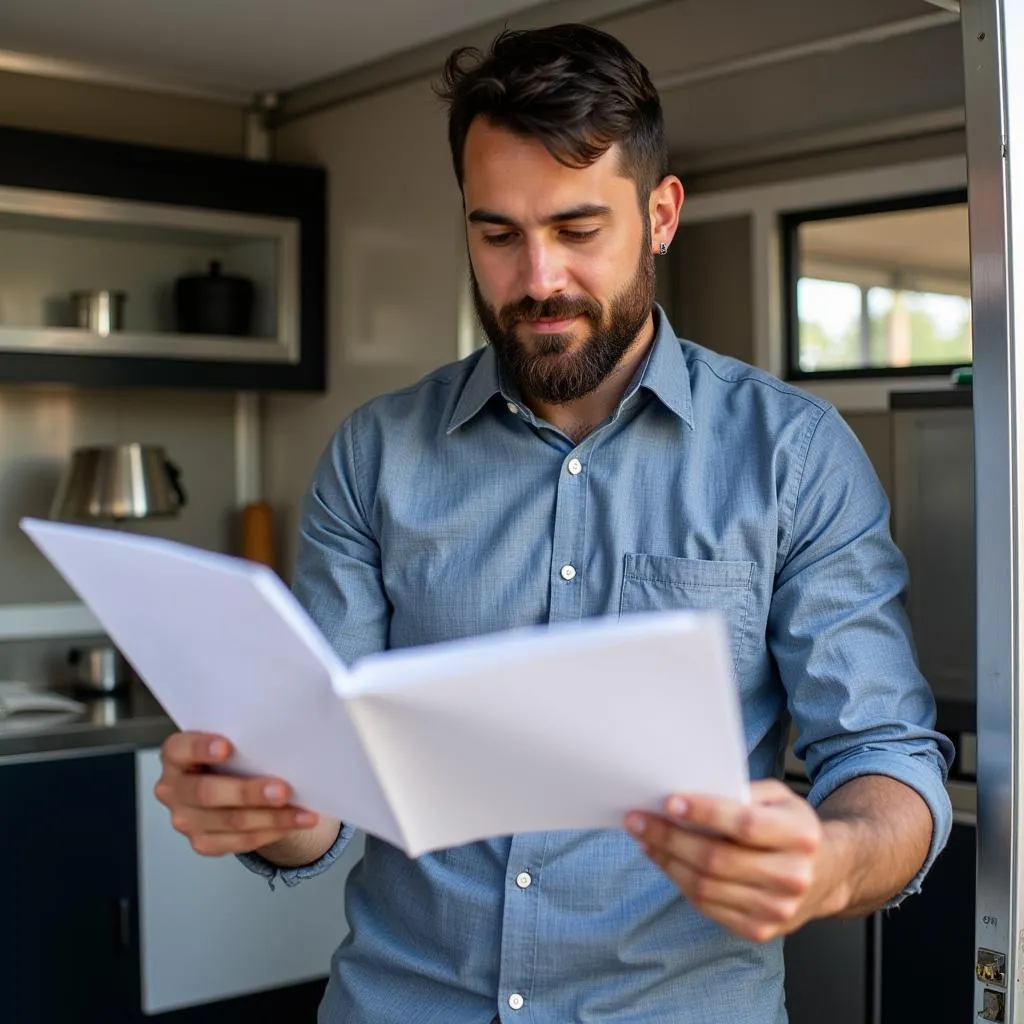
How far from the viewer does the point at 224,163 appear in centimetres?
352

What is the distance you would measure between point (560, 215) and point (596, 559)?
33 cm

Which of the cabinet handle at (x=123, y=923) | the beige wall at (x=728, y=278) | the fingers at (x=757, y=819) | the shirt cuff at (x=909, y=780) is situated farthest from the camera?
the cabinet handle at (x=123, y=923)

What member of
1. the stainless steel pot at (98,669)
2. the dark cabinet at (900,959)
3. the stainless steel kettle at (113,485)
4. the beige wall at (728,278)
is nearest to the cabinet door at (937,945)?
the dark cabinet at (900,959)

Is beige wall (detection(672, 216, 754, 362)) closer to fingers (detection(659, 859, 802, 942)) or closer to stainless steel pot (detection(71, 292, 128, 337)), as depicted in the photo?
stainless steel pot (detection(71, 292, 128, 337))

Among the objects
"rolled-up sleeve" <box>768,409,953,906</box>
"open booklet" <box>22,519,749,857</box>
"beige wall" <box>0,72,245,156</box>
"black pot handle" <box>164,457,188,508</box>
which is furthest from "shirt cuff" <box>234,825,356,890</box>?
"beige wall" <box>0,72,245,156</box>

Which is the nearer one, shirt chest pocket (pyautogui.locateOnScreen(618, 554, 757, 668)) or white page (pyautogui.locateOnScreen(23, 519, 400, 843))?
white page (pyautogui.locateOnScreen(23, 519, 400, 843))

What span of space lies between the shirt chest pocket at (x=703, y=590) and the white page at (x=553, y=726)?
423 millimetres

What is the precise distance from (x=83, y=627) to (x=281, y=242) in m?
1.04

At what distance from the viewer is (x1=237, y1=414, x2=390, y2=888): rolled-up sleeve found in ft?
5.07

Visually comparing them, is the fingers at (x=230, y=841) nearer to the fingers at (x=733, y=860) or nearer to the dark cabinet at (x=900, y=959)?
the fingers at (x=733, y=860)

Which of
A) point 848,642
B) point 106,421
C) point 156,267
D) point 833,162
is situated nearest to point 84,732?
point 106,421

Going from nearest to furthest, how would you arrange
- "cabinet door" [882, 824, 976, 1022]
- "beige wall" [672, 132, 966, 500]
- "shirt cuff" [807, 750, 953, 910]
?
"shirt cuff" [807, 750, 953, 910] < "cabinet door" [882, 824, 976, 1022] < "beige wall" [672, 132, 966, 500]

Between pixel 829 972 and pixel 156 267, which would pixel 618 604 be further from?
pixel 156 267

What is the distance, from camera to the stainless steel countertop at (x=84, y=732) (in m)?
2.94
